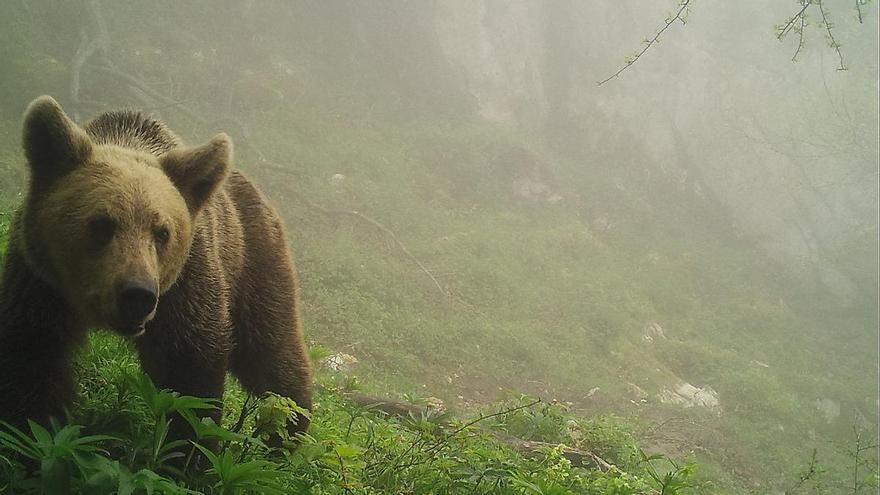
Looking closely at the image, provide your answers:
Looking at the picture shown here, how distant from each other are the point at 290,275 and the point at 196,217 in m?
1.01

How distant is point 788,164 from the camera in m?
27.0

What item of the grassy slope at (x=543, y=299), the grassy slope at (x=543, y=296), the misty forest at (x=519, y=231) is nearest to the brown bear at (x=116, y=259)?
the misty forest at (x=519, y=231)

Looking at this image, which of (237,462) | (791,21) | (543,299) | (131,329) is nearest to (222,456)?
(237,462)

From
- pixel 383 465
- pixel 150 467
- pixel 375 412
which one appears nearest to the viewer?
pixel 150 467

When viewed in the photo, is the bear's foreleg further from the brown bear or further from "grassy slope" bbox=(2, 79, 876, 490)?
"grassy slope" bbox=(2, 79, 876, 490)

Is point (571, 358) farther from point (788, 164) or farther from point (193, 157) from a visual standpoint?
point (788, 164)

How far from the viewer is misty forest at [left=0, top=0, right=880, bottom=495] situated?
383 cm

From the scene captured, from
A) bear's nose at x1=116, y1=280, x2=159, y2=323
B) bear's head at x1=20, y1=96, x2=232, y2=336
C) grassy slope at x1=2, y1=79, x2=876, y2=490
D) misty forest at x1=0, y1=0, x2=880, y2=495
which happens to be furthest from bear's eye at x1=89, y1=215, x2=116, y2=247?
grassy slope at x1=2, y1=79, x2=876, y2=490

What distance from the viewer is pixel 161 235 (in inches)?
103

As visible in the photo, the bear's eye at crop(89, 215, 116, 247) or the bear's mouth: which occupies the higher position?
the bear's eye at crop(89, 215, 116, 247)

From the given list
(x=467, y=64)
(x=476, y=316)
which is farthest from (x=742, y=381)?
(x=467, y=64)

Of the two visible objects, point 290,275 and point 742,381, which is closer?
point 290,275

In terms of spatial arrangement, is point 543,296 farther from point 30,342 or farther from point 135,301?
point 135,301

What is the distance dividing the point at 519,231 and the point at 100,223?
18.5m
